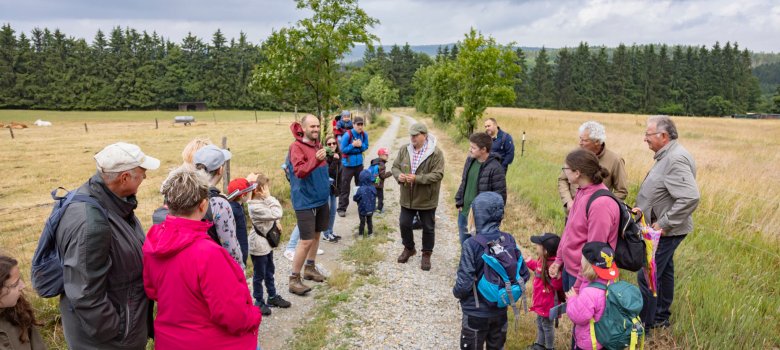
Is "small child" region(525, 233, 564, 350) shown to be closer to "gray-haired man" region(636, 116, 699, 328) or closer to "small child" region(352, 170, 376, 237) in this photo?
"gray-haired man" region(636, 116, 699, 328)

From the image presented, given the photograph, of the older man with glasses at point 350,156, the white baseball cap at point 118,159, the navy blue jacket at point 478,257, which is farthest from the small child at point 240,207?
the older man with glasses at point 350,156

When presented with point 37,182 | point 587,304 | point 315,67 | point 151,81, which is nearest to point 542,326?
point 587,304

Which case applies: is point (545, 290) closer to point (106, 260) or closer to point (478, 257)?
point (478, 257)

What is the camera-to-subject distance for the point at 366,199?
23.1ft

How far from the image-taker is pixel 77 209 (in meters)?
2.17

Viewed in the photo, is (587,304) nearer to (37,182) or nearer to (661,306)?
(661,306)

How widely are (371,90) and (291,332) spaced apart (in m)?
34.1

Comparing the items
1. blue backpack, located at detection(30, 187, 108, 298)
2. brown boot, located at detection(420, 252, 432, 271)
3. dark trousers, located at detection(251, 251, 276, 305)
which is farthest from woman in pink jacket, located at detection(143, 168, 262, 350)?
brown boot, located at detection(420, 252, 432, 271)

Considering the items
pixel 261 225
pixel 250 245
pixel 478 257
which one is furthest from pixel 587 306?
pixel 250 245

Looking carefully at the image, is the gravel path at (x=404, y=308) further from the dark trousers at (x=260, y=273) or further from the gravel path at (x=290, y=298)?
the dark trousers at (x=260, y=273)

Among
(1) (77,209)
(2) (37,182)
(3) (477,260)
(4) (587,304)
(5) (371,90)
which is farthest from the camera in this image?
(5) (371,90)

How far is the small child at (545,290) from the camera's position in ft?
12.2

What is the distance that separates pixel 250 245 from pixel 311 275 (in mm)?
1258

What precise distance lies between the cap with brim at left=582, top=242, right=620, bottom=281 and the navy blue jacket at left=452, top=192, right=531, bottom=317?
62 centimetres
